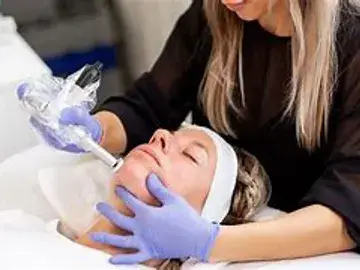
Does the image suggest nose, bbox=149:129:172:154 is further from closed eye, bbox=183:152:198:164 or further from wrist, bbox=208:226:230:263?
wrist, bbox=208:226:230:263

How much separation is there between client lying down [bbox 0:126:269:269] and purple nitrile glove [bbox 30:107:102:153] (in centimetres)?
13

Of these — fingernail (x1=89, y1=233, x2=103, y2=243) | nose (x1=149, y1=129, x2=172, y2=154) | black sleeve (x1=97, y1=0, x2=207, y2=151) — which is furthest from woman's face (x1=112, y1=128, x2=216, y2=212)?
black sleeve (x1=97, y1=0, x2=207, y2=151)

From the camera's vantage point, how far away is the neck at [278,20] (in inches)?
59.4

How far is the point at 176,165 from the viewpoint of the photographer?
1.46m

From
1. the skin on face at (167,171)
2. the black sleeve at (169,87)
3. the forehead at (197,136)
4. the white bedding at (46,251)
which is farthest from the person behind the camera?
the black sleeve at (169,87)

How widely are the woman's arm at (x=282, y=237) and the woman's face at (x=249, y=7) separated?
397mm

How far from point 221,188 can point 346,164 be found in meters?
0.24

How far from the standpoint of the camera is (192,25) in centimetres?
174

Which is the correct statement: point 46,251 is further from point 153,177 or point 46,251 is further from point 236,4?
point 236,4

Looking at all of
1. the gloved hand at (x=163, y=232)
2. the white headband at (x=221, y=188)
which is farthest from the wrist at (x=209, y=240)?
the white headband at (x=221, y=188)

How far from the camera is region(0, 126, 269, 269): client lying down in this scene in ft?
4.47

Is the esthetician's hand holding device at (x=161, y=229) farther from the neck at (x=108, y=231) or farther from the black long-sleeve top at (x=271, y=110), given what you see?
the black long-sleeve top at (x=271, y=110)

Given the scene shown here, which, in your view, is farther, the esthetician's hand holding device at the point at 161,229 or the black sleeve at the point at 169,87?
the black sleeve at the point at 169,87

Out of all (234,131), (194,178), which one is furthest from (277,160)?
(194,178)
